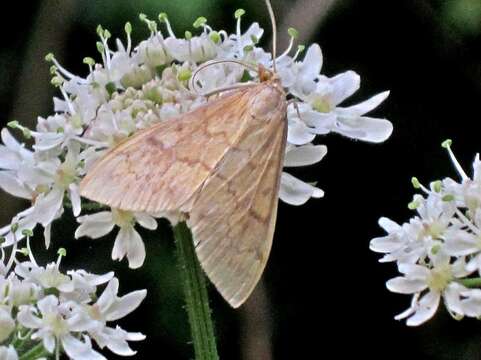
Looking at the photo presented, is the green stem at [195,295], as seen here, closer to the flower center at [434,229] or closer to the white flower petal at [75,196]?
the white flower petal at [75,196]

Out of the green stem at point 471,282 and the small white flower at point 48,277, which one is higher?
the green stem at point 471,282

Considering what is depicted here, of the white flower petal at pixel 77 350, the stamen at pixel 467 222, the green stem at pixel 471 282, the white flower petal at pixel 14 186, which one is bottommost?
the white flower petal at pixel 14 186

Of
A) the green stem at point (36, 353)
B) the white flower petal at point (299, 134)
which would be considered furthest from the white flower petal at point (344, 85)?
the green stem at point (36, 353)

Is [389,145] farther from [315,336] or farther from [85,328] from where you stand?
[85,328]

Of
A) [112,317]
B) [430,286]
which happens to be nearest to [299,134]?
[430,286]

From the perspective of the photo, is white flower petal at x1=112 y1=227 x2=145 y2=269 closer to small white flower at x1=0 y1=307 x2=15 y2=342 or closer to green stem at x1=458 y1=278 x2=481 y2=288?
small white flower at x1=0 y1=307 x2=15 y2=342
